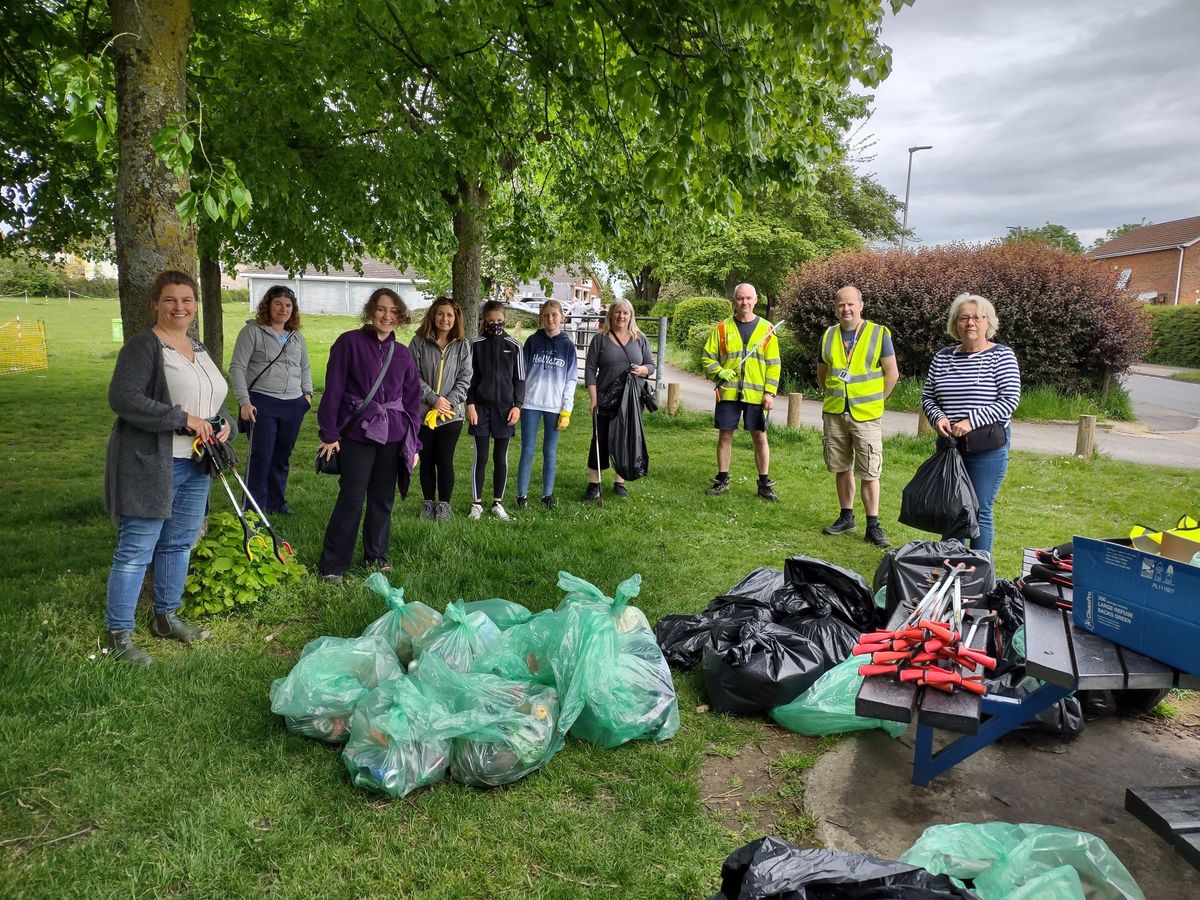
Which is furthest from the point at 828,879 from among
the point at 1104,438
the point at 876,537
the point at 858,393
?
the point at 1104,438

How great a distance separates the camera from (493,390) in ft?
22.1

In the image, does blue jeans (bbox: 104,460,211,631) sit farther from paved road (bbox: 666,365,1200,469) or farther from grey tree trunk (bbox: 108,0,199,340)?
paved road (bbox: 666,365,1200,469)

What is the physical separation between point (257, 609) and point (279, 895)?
91.5 inches

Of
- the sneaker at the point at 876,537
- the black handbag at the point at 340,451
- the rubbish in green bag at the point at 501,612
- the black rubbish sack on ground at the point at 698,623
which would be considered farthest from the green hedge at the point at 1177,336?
the rubbish in green bag at the point at 501,612

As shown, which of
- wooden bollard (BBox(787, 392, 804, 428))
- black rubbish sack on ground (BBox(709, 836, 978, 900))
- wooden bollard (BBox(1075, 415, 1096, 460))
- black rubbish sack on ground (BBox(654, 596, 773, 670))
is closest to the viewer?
black rubbish sack on ground (BBox(709, 836, 978, 900))

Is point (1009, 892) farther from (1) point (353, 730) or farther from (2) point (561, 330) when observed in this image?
A: (2) point (561, 330)

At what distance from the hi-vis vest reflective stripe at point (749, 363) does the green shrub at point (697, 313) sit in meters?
16.6

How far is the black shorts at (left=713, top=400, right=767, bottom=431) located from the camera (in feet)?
25.2

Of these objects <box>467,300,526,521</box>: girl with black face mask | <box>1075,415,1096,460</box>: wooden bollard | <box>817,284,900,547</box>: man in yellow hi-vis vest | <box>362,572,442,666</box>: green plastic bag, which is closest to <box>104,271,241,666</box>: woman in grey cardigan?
<box>362,572,442,666</box>: green plastic bag

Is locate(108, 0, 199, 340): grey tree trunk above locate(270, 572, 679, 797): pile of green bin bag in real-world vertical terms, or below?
above

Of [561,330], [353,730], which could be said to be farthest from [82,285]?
[353,730]

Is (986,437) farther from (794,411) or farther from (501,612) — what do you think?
(794,411)

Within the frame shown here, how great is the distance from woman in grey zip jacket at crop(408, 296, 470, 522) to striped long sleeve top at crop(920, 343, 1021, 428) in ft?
11.3

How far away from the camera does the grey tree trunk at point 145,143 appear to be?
405cm
